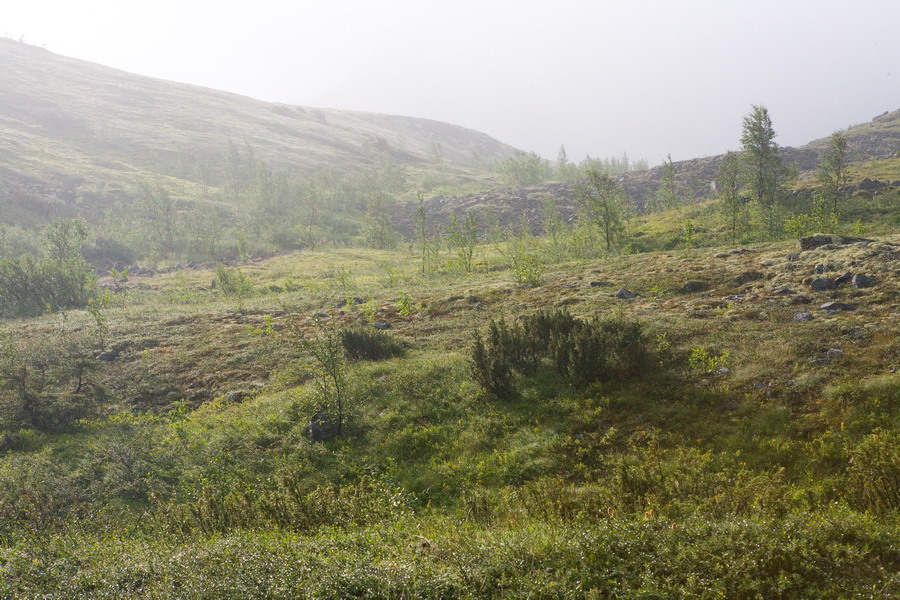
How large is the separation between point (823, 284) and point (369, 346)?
15.6 m

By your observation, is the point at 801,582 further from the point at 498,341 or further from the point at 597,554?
the point at 498,341

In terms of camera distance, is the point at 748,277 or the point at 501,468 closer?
the point at 501,468

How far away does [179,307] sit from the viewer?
28.1 m

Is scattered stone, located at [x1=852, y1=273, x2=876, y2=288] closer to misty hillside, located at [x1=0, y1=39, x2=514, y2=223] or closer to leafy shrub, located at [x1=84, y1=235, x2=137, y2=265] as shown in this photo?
leafy shrub, located at [x1=84, y1=235, x2=137, y2=265]

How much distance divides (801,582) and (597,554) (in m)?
2.08

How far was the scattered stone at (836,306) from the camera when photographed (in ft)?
44.2

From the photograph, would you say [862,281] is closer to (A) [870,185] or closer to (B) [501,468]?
(B) [501,468]

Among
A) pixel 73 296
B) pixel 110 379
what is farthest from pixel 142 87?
pixel 110 379

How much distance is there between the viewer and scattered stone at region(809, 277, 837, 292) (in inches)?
608

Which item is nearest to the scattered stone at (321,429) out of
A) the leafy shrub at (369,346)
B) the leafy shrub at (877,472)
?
the leafy shrub at (369,346)

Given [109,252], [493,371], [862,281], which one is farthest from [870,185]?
[109,252]

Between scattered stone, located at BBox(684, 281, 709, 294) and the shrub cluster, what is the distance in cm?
590

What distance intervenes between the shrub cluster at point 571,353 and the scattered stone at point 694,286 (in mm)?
5900

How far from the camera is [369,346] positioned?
17.0 meters
